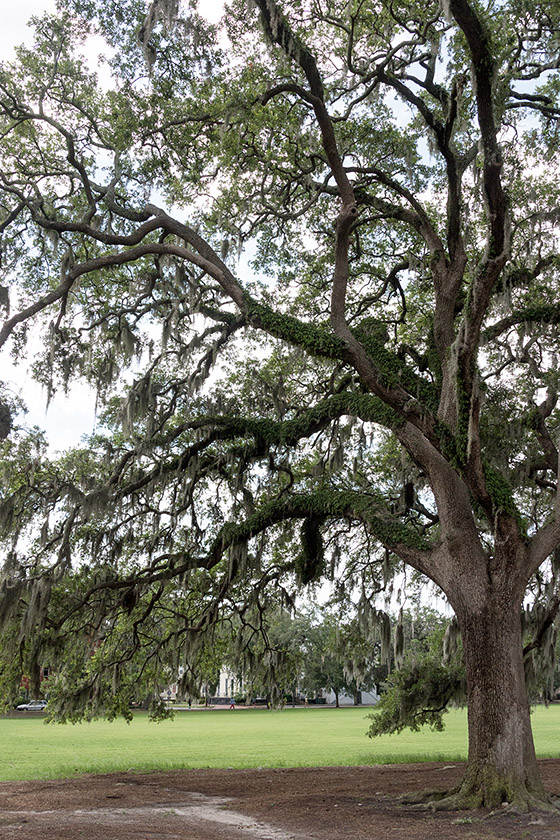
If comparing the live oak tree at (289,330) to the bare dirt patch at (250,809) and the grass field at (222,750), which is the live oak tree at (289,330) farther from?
the grass field at (222,750)

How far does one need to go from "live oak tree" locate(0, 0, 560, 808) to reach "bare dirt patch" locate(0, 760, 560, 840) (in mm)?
932

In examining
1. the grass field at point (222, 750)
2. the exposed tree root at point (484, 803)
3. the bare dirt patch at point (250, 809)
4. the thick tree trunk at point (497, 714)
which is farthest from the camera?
the grass field at point (222, 750)

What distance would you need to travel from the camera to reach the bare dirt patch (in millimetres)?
6621

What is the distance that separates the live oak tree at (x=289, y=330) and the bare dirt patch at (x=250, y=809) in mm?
932

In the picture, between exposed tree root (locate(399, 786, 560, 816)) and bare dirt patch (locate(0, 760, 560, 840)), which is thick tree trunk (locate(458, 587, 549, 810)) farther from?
A: bare dirt patch (locate(0, 760, 560, 840))

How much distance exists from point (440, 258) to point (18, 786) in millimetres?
10705

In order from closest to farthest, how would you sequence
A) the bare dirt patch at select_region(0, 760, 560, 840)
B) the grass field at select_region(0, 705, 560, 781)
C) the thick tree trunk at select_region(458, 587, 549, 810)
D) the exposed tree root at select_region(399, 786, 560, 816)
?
the bare dirt patch at select_region(0, 760, 560, 840)
the exposed tree root at select_region(399, 786, 560, 816)
the thick tree trunk at select_region(458, 587, 549, 810)
the grass field at select_region(0, 705, 560, 781)

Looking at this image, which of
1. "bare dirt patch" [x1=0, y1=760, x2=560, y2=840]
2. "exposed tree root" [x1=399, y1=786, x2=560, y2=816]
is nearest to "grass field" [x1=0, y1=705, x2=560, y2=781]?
"bare dirt patch" [x1=0, y1=760, x2=560, y2=840]

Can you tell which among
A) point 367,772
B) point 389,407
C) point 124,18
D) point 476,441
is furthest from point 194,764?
point 124,18

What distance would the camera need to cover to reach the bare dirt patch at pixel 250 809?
6621 mm

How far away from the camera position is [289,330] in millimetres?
8805

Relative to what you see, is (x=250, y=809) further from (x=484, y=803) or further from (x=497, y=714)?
(x=497, y=714)

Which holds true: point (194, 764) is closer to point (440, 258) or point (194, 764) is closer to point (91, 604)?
point (91, 604)

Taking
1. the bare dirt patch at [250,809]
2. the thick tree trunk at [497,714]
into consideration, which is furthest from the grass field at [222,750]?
the thick tree trunk at [497,714]
